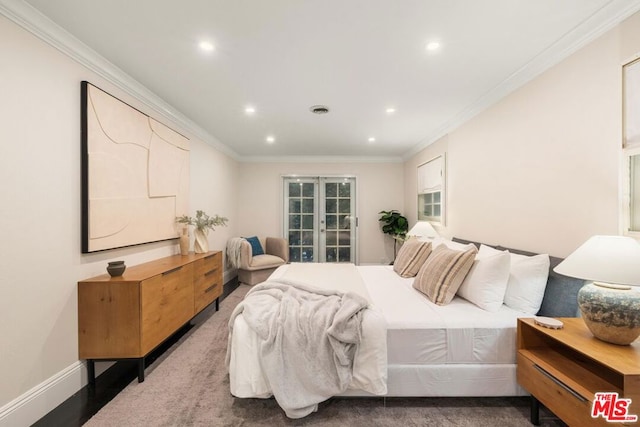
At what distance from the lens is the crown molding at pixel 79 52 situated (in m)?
1.60

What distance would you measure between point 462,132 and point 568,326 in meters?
2.50

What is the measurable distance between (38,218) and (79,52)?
123cm

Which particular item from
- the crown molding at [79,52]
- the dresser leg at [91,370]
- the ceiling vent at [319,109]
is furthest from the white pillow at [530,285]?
the crown molding at [79,52]

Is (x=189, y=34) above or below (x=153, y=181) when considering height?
above

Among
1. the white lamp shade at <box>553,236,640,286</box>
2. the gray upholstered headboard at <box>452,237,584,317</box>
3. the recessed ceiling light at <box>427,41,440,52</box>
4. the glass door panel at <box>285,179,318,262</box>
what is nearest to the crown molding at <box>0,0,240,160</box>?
the recessed ceiling light at <box>427,41,440,52</box>

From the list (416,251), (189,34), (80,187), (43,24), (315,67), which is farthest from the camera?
(416,251)

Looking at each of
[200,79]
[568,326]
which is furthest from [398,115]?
[568,326]

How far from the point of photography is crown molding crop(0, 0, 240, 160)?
1.60 metres

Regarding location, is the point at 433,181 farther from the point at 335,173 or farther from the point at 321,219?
the point at 321,219

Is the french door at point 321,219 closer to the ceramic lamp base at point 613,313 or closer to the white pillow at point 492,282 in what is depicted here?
the white pillow at point 492,282

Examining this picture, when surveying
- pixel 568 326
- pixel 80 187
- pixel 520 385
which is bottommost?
pixel 520 385

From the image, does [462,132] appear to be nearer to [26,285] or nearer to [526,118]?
[526,118]

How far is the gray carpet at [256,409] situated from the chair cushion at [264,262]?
2.55 m

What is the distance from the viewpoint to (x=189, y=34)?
187 cm
